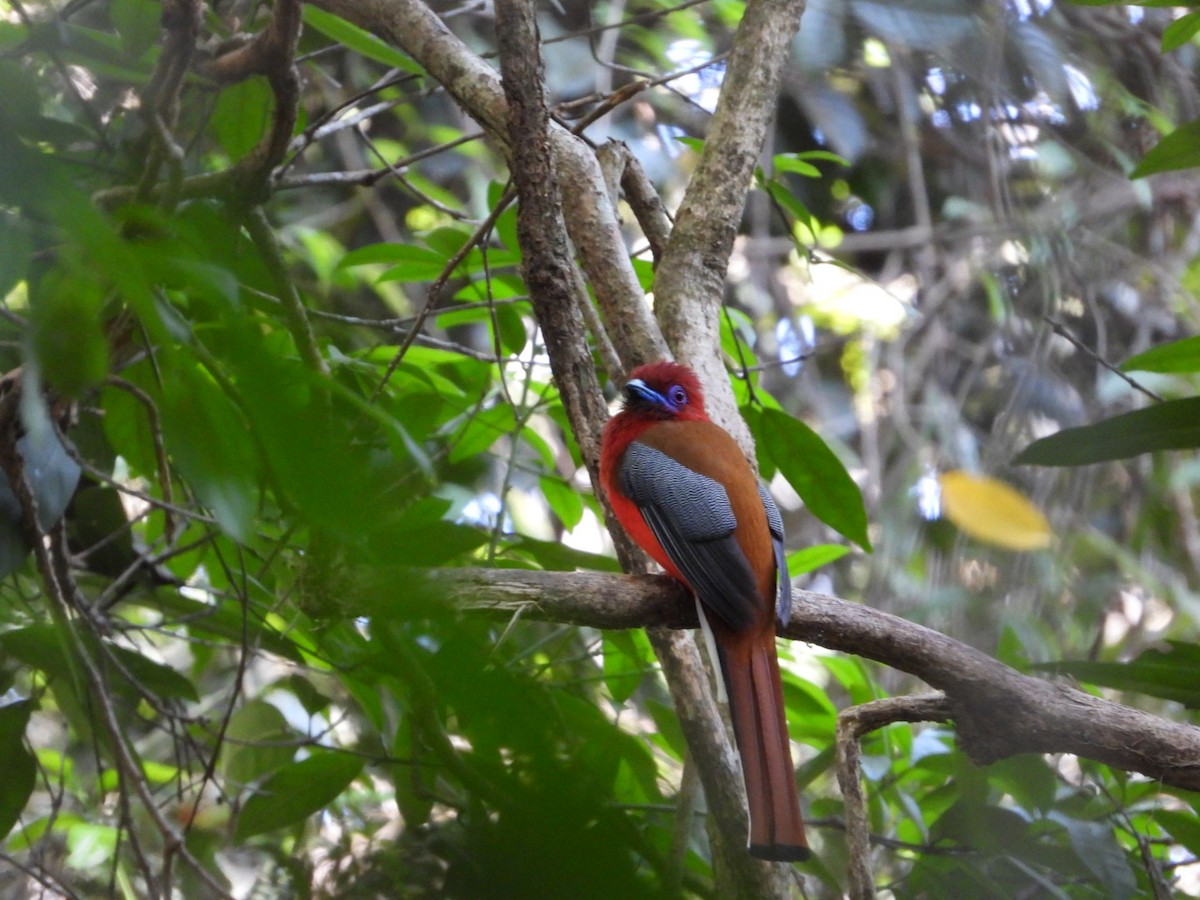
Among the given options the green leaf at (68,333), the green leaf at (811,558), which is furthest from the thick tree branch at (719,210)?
the green leaf at (68,333)

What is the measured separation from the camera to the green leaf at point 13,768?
224 cm

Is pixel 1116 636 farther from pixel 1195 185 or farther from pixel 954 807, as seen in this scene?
pixel 954 807

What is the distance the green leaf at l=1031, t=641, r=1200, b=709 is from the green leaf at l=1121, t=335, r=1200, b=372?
0.52 metres

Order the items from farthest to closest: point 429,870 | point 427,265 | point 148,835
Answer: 1. point 148,835
2. point 427,265
3. point 429,870

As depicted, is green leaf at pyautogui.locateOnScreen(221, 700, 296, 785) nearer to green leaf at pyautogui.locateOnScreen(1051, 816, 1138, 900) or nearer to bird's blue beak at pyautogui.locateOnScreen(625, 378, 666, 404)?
bird's blue beak at pyautogui.locateOnScreen(625, 378, 666, 404)

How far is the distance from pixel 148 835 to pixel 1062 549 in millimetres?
3790

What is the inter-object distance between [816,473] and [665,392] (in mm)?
466

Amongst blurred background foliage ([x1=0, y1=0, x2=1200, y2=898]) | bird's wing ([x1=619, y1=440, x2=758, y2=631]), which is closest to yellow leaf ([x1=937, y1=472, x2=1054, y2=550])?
blurred background foliage ([x1=0, y1=0, x2=1200, y2=898])

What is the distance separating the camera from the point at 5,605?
8.81ft

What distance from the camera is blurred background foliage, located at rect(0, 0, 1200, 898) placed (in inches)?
21.4

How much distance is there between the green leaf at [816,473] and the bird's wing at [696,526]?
16cm

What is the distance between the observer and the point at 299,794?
8.53ft

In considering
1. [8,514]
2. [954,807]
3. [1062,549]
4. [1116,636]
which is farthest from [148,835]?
[1116,636]

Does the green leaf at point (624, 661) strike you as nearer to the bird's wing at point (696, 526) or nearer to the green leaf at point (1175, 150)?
the bird's wing at point (696, 526)
